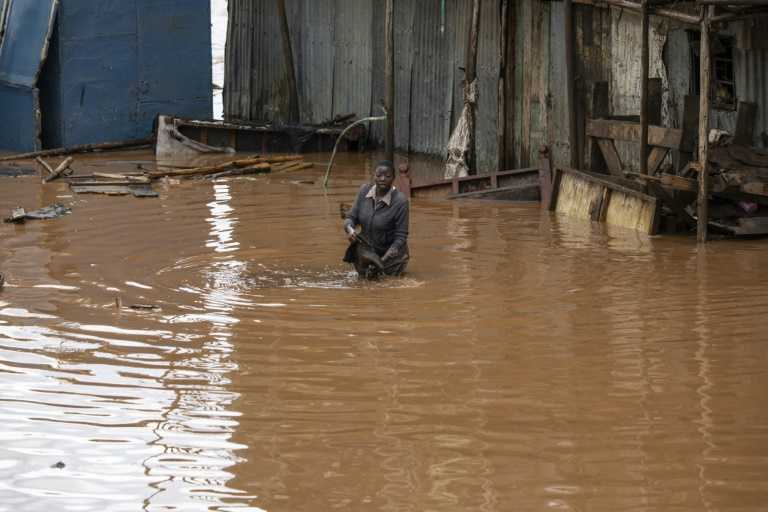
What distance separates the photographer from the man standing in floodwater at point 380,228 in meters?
12.0

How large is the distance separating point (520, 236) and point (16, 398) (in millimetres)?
7424

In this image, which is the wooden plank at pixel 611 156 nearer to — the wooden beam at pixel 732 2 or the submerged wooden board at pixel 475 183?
the submerged wooden board at pixel 475 183

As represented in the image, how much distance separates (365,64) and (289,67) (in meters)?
1.73

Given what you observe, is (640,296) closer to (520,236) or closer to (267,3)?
(520,236)

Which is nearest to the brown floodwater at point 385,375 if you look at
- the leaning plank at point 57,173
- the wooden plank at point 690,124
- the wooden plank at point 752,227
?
the wooden plank at point 752,227

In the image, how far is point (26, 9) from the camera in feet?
77.4

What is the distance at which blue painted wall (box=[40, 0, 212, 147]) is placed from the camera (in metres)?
23.5

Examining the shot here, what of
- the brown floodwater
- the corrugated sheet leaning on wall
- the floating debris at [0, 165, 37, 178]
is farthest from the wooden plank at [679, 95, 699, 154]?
the floating debris at [0, 165, 37, 178]

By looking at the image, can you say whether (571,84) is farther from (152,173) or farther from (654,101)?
(152,173)

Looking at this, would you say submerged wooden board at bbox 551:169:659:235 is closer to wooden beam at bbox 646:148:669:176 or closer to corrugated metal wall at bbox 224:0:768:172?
wooden beam at bbox 646:148:669:176

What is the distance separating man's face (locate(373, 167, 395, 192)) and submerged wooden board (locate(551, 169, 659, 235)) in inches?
144

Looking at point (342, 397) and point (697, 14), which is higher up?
point (697, 14)

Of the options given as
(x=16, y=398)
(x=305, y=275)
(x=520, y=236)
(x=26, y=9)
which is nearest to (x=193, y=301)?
(x=305, y=275)

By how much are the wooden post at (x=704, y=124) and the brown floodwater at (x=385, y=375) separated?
14.5 inches
